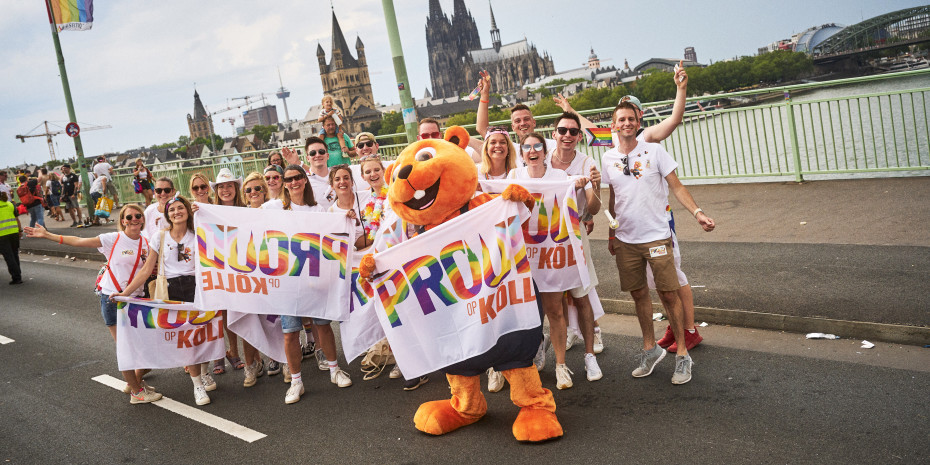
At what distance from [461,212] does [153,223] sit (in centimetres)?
356

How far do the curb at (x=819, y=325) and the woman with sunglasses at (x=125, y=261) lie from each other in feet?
16.2

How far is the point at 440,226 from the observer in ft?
15.5

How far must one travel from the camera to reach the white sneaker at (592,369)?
217 inches

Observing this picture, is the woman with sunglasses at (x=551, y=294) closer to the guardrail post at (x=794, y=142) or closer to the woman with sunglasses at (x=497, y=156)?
the woman with sunglasses at (x=497, y=156)

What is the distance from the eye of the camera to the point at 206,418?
5.94 meters

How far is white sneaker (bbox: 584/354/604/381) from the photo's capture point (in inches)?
217

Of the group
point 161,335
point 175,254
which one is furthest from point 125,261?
point 161,335

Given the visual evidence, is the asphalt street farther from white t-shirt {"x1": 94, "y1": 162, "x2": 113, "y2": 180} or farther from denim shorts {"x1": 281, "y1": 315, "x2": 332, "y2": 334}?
white t-shirt {"x1": 94, "y1": 162, "x2": 113, "y2": 180}

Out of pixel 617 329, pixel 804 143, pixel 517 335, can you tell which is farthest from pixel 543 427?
pixel 804 143

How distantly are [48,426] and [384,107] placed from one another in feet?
617

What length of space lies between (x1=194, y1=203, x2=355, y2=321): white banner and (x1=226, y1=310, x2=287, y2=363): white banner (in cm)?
21

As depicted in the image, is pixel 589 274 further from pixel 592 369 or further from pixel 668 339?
pixel 668 339

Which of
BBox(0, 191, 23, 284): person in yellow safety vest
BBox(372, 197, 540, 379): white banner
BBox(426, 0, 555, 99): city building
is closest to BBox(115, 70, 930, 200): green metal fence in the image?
BBox(372, 197, 540, 379): white banner

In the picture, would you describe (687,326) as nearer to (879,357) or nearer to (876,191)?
(879,357)
